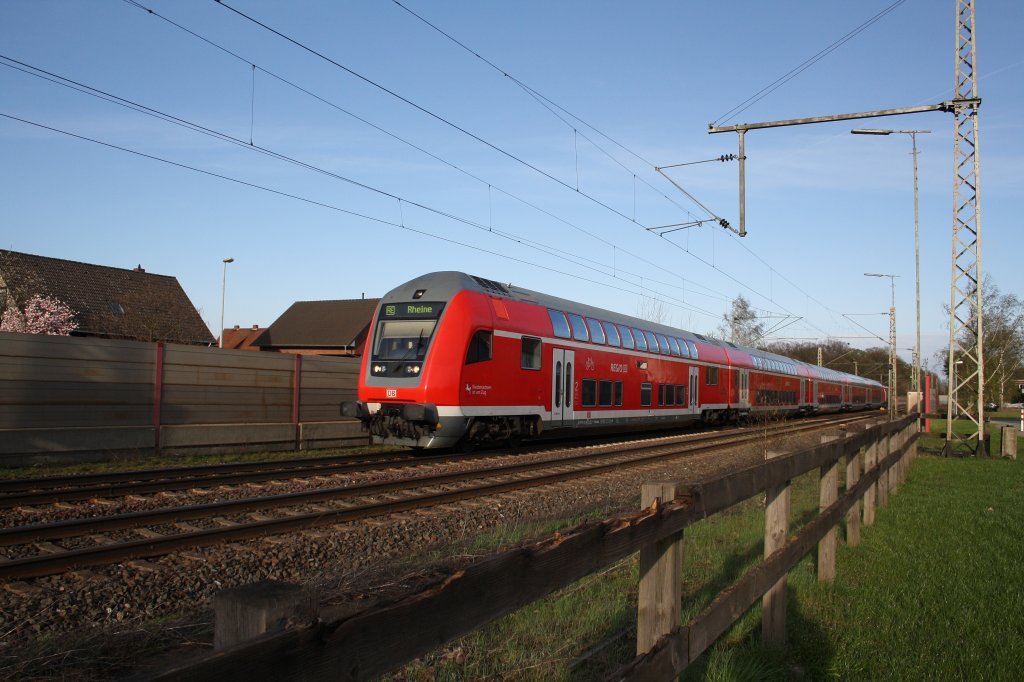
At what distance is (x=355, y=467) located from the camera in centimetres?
1232

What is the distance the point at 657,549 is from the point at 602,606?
88.5 inches

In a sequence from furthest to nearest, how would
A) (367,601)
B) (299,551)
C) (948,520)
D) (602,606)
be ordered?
(948,520)
(299,551)
(602,606)
(367,601)

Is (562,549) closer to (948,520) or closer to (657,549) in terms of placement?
(657,549)

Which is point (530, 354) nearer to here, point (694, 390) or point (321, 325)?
point (694, 390)

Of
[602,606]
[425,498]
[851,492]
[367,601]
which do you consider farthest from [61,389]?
[367,601]

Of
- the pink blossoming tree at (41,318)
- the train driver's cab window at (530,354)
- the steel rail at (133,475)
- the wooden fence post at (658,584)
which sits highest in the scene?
the pink blossoming tree at (41,318)

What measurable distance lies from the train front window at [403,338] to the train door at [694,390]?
12.7 meters

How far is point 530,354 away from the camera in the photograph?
15953mm

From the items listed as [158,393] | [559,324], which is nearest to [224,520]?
[158,393]

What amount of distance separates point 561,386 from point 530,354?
1.48 meters

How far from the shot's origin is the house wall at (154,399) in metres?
12.2

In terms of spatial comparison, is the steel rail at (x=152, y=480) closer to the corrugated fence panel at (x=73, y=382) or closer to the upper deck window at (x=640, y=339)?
the corrugated fence panel at (x=73, y=382)

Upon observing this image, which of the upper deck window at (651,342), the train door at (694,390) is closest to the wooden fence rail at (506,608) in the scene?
the upper deck window at (651,342)

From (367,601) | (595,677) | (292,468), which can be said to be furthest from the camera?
(292,468)
